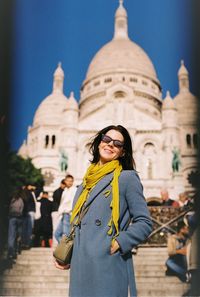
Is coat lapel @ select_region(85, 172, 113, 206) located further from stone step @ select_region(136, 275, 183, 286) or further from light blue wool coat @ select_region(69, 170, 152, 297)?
stone step @ select_region(136, 275, 183, 286)

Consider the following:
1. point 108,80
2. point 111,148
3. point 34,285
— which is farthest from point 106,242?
point 108,80

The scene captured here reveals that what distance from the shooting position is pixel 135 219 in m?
2.58

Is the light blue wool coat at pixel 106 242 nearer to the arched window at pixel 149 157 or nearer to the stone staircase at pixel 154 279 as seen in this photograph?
the stone staircase at pixel 154 279

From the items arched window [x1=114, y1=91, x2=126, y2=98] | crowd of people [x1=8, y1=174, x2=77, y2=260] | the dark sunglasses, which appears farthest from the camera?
arched window [x1=114, y1=91, x2=126, y2=98]

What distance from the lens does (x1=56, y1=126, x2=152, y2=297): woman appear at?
8.22 feet

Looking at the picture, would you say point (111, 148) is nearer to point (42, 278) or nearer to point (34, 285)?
point (34, 285)

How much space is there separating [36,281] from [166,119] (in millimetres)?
24392

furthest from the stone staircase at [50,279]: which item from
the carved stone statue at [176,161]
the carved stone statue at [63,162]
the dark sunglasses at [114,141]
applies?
the carved stone statue at [63,162]

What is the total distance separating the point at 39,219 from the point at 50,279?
2.07m

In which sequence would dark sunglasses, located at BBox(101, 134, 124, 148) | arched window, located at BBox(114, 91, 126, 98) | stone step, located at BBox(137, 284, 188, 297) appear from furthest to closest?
1. arched window, located at BBox(114, 91, 126, 98)
2. stone step, located at BBox(137, 284, 188, 297)
3. dark sunglasses, located at BBox(101, 134, 124, 148)

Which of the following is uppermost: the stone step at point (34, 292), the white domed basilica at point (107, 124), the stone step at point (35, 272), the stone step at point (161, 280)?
the white domed basilica at point (107, 124)

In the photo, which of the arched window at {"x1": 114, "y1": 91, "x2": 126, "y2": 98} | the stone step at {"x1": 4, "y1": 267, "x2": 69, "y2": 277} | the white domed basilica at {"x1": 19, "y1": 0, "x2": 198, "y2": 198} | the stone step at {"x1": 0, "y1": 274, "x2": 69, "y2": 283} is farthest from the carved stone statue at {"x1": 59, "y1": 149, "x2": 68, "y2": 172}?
the stone step at {"x1": 0, "y1": 274, "x2": 69, "y2": 283}

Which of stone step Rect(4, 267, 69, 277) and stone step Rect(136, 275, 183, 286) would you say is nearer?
stone step Rect(136, 275, 183, 286)

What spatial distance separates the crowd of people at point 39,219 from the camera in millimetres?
6426
